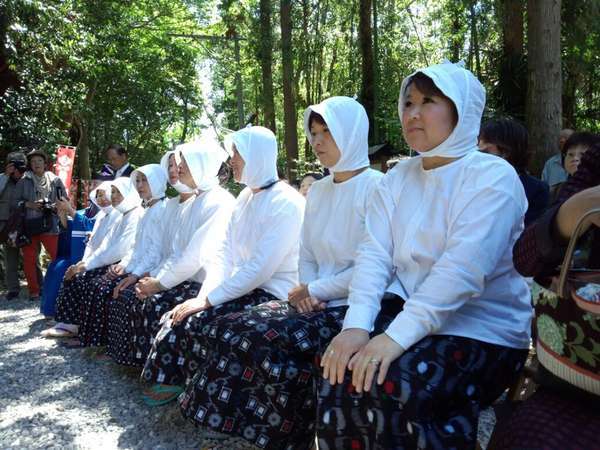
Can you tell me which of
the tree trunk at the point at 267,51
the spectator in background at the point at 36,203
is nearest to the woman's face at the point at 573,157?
the spectator in background at the point at 36,203

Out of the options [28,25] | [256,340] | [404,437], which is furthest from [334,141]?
[28,25]

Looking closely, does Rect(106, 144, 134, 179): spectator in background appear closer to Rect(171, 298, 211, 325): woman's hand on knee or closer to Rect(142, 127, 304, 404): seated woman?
Rect(142, 127, 304, 404): seated woman

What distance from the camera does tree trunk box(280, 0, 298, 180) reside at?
1260 centimetres

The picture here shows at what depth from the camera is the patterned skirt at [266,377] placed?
2416mm

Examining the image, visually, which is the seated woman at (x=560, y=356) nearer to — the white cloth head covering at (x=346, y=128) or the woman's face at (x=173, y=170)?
the white cloth head covering at (x=346, y=128)

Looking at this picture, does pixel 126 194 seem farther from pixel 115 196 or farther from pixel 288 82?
pixel 288 82

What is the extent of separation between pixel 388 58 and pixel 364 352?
60.2 ft

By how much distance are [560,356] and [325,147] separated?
68.1 inches

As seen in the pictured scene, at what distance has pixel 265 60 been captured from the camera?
1340 cm

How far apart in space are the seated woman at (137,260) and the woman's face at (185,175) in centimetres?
64

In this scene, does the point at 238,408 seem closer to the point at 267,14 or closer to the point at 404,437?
the point at 404,437

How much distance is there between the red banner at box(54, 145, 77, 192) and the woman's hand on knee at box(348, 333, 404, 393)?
881cm

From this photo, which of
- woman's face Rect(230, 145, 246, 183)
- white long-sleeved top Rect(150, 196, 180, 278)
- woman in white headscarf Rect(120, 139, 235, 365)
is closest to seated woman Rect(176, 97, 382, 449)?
woman's face Rect(230, 145, 246, 183)

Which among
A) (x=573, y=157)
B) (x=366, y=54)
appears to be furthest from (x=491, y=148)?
(x=366, y=54)
